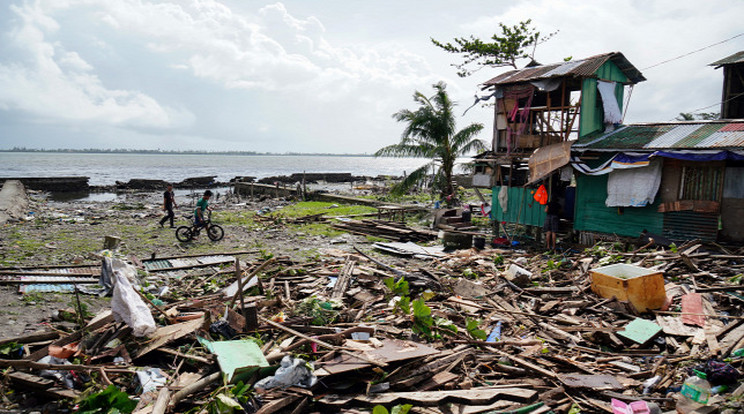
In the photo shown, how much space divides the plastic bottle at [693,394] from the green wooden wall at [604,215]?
9309mm

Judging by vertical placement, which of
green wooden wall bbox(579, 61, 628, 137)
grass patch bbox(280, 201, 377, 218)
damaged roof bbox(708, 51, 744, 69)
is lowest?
grass patch bbox(280, 201, 377, 218)

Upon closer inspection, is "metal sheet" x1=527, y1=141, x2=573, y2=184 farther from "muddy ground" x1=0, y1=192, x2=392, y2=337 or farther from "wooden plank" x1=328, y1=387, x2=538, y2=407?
"wooden plank" x1=328, y1=387, x2=538, y2=407

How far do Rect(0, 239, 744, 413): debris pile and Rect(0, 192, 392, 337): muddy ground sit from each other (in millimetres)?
1179

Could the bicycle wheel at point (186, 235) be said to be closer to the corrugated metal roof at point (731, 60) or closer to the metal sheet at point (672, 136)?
the metal sheet at point (672, 136)

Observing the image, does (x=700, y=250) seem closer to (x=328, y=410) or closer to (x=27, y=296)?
(x=328, y=410)

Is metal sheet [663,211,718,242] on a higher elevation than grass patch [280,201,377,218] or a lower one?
higher

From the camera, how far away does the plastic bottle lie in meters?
4.61

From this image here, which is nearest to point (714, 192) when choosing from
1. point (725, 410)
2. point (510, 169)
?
point (510, 169)

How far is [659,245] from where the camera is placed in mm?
11984

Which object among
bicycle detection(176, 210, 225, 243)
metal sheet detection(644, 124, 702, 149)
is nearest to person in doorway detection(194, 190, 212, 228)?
bicycle detection(176, 210, 225, 243)

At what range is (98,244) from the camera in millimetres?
14492

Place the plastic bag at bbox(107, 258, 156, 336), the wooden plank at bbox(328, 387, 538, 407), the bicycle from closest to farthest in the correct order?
the wooden plank at bbox(328, 387, 538, 407) < the plastic bag at bbox(107, 258, 156, 336) < the bicycle

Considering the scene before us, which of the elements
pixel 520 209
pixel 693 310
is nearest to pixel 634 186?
pixel 520 209

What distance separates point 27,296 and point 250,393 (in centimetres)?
654
